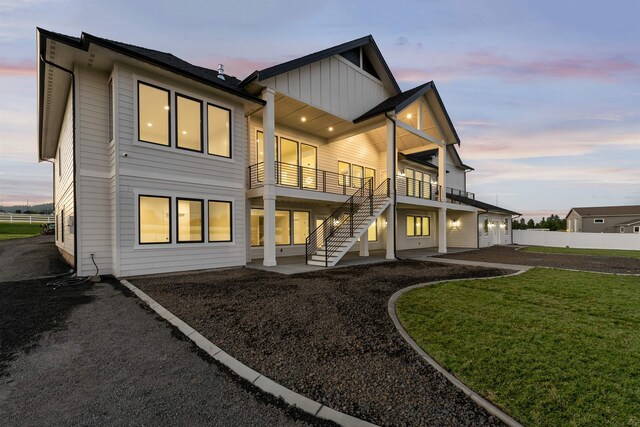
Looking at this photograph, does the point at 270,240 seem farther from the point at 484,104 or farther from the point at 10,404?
the point at 484,104

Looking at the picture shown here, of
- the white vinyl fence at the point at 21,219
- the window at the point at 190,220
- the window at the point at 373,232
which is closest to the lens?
the window at the point at 190,220

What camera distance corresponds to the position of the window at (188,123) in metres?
9.24

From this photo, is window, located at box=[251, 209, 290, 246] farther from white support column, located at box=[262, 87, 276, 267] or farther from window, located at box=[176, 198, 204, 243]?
window, located at box=[176, 198, 204, 243]

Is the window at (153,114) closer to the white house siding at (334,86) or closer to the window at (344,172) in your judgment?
the white house siding at (334,86)

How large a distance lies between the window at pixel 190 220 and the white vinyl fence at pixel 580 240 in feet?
101

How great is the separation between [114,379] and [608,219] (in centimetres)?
6676

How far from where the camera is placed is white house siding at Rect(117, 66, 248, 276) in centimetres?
808

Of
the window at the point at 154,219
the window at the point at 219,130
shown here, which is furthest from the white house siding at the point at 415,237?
the window at the point at 154,219

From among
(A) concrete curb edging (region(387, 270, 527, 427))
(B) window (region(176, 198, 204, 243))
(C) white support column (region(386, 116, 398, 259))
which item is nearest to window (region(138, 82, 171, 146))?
(B) window (region(176, 198, 204, 243))

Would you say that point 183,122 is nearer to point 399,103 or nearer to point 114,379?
point 114,379

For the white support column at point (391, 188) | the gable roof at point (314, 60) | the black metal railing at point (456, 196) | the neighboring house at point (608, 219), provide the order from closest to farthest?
the gable roof at point (314, 60) → the white support column at point (391, 188) → the black metal railing at point (456, 196) → the neighboring house at point (608, 219)

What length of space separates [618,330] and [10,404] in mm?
7625

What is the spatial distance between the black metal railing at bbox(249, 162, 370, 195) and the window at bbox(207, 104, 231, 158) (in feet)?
6.49

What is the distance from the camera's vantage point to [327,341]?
12.4 ft
